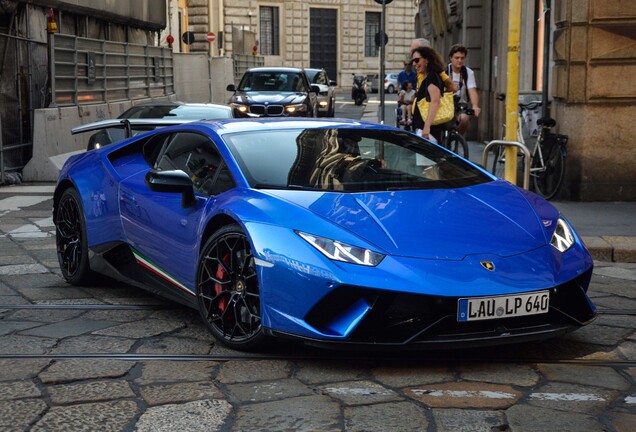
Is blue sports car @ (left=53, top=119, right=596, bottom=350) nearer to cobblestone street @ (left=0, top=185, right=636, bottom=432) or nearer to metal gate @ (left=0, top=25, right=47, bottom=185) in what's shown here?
cobblestone street @ (left=0, top=185, right=636, bottom=432)

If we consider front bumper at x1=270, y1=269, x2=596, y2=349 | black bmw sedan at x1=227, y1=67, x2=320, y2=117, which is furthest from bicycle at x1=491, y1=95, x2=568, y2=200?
black bmw sedan at x1=227, y1=67, x2=320, y2=117

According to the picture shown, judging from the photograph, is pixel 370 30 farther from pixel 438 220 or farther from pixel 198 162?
pixel 438 220

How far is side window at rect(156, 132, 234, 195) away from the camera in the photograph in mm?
5730

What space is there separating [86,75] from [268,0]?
157 ft

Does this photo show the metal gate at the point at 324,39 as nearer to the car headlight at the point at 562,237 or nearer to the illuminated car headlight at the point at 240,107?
the illuminated car headlight at the point at 240,107

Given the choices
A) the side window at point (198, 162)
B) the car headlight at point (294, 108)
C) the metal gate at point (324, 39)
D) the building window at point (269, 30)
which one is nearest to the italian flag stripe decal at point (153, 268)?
the side window at point (198, 162)

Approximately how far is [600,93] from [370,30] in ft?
200

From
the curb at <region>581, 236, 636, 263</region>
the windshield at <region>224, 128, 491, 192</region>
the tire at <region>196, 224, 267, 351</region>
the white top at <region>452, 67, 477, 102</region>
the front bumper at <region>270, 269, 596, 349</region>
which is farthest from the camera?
the white top at <region>452, 67, 477, 102</region>

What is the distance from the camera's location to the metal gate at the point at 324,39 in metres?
68.6

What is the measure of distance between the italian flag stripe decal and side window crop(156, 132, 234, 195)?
0.51 meters

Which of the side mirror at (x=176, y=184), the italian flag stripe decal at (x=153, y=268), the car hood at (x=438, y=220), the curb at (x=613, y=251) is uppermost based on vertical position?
the side mirror at (x=176, y=184)

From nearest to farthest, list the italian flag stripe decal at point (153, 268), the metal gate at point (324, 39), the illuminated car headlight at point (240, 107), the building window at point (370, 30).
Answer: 1. the italian flag stripe decal at point (153, 268)
2. the illuminated car headlight at point (240, 107)
3. the metal gate at point (324, 39)
4. the building window at point (370, 30)

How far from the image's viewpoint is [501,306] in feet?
15.7

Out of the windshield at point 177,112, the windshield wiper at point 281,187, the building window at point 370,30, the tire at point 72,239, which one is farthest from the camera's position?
the building window at point 370,30
